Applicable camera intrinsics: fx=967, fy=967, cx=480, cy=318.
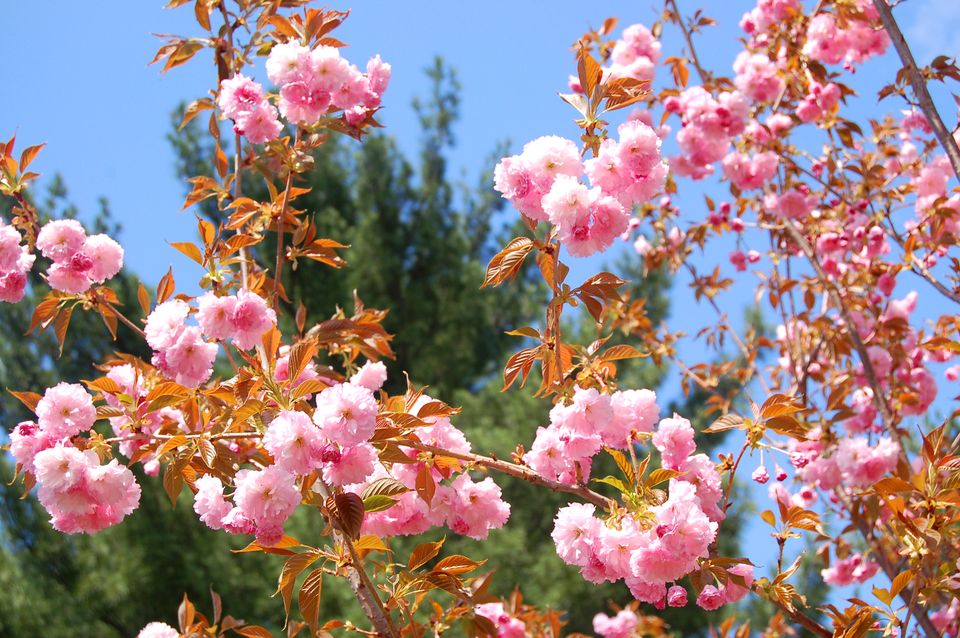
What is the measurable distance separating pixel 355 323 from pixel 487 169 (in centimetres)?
691

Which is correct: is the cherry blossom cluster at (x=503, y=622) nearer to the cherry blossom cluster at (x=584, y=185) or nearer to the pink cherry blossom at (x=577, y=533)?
the pink cherry blossom at (x=577, y=533)

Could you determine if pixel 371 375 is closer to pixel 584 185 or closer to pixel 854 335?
pixel 584 185

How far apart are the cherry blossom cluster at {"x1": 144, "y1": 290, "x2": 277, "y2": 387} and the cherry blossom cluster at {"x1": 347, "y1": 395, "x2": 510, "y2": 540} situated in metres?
0.33

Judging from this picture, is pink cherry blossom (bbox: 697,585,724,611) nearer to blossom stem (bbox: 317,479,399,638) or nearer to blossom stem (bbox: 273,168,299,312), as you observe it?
blossom stem (bbox: 317,479,399,638)

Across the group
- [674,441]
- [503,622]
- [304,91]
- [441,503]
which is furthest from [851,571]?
[304,91]

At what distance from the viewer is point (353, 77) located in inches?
79.1

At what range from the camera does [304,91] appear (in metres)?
1.96

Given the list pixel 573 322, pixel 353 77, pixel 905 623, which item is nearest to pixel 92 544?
pixel 573 322

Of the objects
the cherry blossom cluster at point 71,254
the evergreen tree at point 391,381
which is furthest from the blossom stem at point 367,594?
the evergreen tree at point 391,381

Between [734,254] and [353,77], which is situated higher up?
[734,254]

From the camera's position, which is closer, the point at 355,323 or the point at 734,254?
the point at 355,323

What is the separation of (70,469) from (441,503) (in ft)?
2.01

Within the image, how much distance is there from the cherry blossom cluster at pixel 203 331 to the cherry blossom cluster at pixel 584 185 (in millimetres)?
513

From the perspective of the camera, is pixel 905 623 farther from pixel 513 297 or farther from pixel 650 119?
pixel 513 297
